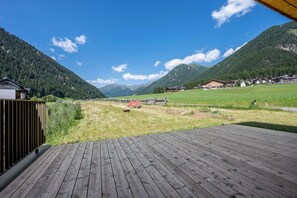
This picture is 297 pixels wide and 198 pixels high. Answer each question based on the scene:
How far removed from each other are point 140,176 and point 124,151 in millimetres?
1864

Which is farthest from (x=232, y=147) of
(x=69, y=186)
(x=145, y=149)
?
(x=69, y=186)

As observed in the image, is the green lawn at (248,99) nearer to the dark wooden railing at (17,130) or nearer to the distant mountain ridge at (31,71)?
the dark wooden railing at (17,130)

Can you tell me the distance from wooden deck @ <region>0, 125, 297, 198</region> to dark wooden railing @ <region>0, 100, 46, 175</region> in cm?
39

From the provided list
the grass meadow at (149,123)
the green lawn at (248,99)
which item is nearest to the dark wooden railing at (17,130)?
the grass meadow at (149,123)

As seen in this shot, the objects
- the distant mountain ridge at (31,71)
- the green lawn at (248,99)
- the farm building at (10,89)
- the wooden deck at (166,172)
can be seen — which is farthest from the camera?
the distant mountain ridge at (31,71)

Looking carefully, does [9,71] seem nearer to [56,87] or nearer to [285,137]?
[56,87]

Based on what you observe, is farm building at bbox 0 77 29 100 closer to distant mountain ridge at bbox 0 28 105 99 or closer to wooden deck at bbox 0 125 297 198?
wooden deck at bbox 0 125 297 198

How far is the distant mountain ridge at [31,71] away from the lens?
425ft

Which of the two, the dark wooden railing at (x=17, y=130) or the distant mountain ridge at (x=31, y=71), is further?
the distant mountain ridge at (x=31, y=71)

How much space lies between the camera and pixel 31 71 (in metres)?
151

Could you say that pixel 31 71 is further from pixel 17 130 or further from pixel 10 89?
pixel 17 130

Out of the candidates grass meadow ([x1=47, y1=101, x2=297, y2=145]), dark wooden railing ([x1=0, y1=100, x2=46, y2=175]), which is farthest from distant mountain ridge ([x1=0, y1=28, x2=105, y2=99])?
dark wooden railing ([x1=0, y1=100, x2=46, y2=175])

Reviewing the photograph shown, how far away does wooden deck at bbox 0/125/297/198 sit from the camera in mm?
2738

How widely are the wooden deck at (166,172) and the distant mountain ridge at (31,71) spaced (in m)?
130
